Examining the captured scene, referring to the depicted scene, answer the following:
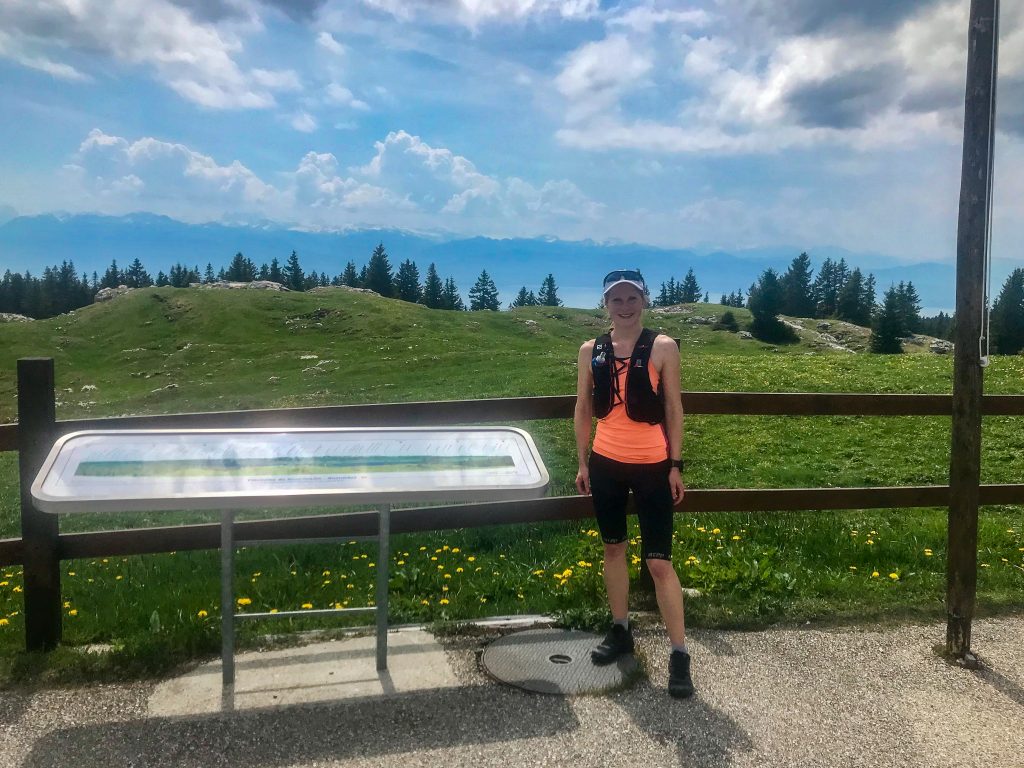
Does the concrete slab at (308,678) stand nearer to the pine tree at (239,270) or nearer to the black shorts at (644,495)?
the black shorts at (644,495)

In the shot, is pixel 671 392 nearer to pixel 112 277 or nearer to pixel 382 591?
pixel 382 591

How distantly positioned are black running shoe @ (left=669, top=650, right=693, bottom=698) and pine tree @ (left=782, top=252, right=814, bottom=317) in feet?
481

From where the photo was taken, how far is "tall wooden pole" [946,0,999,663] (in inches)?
185

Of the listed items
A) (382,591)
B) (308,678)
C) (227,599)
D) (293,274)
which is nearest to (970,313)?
(382,591)

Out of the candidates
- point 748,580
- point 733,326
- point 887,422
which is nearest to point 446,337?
point 733,326

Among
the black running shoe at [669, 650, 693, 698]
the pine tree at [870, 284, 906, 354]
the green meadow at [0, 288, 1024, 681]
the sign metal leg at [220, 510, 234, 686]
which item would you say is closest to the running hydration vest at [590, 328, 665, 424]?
the black running shoe at [669, 650, 693, 698]

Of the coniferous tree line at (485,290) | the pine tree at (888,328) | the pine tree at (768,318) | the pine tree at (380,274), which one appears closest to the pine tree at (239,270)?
the coniferous tree line at (485,290)

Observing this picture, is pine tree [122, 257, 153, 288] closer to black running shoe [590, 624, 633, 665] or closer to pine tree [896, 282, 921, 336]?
pine tree [896, 282, 921, 336]

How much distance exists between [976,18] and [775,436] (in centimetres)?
1385

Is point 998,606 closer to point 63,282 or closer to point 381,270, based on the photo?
point 381,270

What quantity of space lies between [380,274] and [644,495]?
138 meters

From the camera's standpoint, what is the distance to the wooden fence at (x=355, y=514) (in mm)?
4801

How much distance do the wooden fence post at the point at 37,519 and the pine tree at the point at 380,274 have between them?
5299 inches

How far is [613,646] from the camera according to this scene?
A: 4.88 m
